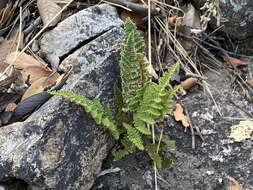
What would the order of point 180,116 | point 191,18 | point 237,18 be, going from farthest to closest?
point 191,18 → point 237,18 → point 180,116

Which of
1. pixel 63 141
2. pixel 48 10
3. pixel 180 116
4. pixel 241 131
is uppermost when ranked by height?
pixel 48 10

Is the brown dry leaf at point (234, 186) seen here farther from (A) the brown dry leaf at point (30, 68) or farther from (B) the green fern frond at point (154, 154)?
(A) the brown dry leaf at point (30, 68)

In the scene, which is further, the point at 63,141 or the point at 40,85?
the point at 40,85

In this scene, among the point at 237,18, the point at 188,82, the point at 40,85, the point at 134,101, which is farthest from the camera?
the point at 237,18

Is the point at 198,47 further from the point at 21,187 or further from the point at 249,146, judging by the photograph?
the point at 21,187

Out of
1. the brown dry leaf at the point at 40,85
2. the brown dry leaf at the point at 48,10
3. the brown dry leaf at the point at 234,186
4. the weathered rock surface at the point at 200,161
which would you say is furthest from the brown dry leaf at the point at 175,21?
the brown dry leaf at the point at 234,186

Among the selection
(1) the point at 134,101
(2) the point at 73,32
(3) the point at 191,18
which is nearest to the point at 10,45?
(2) the point at 73,32

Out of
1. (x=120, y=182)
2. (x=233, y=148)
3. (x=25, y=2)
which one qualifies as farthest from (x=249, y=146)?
(x=25, y=2)

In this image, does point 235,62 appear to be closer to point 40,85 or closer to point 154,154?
point 154,154
